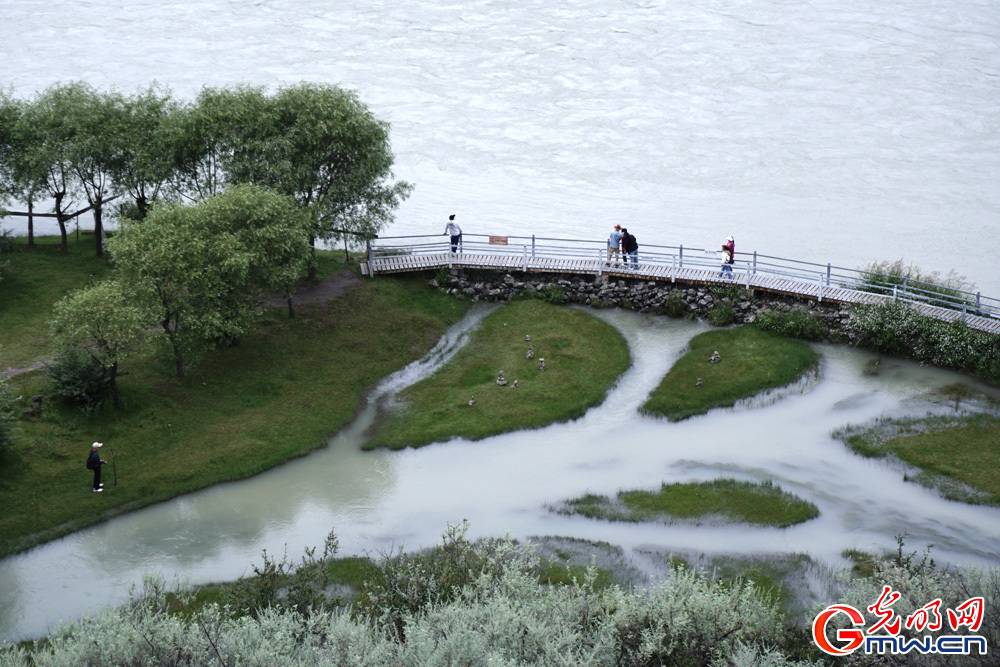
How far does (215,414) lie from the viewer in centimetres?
3800

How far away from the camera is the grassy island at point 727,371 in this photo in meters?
39.7

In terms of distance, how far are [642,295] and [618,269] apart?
6.55ft

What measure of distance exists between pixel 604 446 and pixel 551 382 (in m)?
5.51

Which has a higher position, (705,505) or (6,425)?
(6,425)

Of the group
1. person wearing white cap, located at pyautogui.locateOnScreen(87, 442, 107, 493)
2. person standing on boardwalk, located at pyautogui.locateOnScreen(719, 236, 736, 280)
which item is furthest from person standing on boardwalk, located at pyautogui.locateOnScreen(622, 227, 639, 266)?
person wearing white cap, located at pyautogui.locateOnScreen(87, 442, 107, 493)

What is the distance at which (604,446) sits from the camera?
121 ft

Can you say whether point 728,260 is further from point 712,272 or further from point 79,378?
point 79,378

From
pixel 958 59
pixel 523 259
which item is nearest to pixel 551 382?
pixel 523 259

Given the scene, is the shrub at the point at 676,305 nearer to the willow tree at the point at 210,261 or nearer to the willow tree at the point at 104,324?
the willow tree at the point at 210,261

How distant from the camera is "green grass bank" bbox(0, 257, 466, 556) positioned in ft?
105

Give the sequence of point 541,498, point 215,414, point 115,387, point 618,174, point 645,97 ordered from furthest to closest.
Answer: point 645,97 → point 618,174 → point 215,414 → point 115,387 → point 541,498

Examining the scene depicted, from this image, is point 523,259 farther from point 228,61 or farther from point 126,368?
point 228,61

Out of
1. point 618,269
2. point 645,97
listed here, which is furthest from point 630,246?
point 645,97

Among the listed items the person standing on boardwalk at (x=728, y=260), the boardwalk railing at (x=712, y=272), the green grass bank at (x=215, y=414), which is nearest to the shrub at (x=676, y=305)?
the boardwalk railing at (x=712, y=272)
